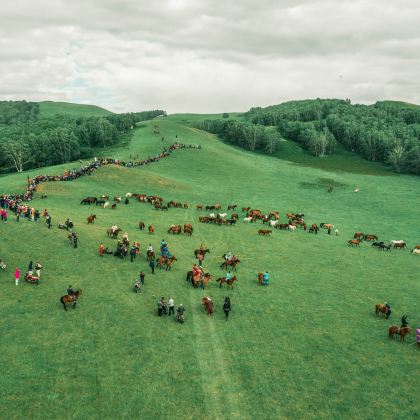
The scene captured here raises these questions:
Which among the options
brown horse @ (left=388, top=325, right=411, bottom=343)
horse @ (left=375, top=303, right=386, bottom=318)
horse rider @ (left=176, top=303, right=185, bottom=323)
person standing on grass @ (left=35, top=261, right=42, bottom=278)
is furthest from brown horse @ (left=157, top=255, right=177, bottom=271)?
brown horse @ (left=388, top=325, right=411, bottom=343)

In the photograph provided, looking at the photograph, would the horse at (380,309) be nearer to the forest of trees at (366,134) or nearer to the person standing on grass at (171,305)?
the person standing on grass at (171,305)

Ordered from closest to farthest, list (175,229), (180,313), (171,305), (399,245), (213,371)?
(213,371) → (180,313) → (171,305) → (175,229) → (399,245)

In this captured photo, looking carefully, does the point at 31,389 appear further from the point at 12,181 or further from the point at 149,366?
the point at 12,181

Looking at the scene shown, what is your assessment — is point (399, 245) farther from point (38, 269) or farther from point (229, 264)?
point (38, 269)

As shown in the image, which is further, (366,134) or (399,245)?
(366,134)

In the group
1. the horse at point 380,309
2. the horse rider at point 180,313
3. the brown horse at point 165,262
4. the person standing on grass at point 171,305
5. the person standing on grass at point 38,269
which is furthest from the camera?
the brown horse at point 165,262

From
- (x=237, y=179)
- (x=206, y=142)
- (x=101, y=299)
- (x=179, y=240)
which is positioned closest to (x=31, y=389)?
(x=101, y=299)

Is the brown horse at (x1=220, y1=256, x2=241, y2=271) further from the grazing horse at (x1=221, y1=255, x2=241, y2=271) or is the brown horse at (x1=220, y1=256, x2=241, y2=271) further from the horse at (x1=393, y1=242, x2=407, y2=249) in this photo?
the horse at (x1=393, y1=242, x2=407, y2=249)

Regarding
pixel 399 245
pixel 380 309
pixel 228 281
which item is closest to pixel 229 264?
pixel 228 281

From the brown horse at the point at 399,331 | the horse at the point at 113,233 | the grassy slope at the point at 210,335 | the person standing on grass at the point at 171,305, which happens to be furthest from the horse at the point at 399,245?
the person standing on grass at the point at 171,305
